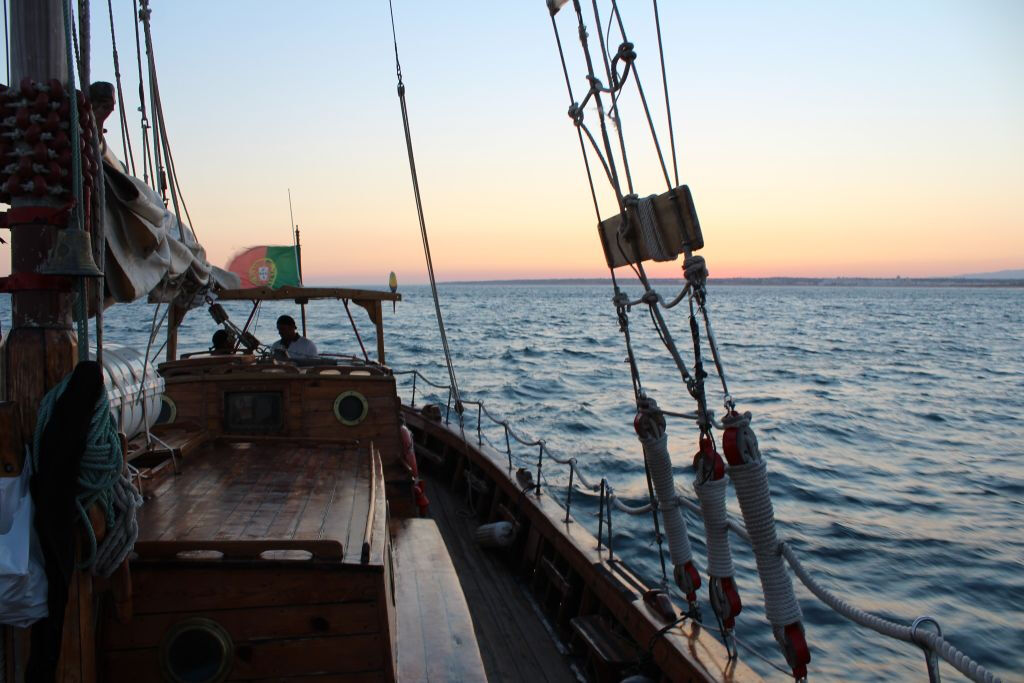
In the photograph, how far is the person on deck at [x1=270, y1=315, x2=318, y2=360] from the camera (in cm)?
973

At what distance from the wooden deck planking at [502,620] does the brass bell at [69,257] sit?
473cm

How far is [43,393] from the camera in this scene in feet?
10.0

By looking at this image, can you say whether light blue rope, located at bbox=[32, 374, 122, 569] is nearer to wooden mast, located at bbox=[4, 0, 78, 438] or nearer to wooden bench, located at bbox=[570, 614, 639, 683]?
wooden mast, located at bbox=[4, 0, 78, 438]

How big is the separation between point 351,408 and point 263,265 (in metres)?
4.79

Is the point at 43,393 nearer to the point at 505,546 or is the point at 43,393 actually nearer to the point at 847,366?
the point at 505,546

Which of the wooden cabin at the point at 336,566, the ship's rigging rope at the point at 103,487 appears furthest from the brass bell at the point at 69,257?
the wooden cabin at the point at 336,566

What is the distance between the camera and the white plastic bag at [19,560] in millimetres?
2775

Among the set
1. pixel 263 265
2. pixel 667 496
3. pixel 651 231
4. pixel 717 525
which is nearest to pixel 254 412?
pixel 263 265

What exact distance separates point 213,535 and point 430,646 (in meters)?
1.83

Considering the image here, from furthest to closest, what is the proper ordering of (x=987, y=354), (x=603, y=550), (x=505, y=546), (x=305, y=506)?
(x=987, y=354) → (x=505, y=546) → (x=603, y=550) → (x=305, y=506)

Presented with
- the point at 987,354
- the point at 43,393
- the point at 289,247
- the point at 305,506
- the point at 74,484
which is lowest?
the point at 987,354

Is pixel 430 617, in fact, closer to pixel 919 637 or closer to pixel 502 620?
pixel 502 620

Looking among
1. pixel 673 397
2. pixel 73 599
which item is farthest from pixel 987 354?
pixel 73 599

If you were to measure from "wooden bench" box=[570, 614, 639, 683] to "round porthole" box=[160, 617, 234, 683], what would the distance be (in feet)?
9.84
